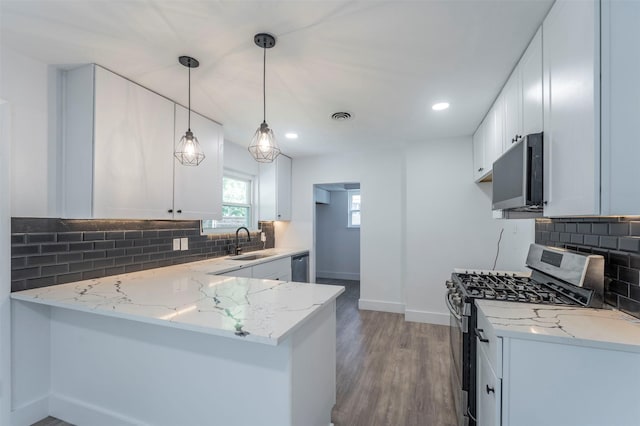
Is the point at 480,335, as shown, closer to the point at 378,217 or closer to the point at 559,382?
the point at 559,382

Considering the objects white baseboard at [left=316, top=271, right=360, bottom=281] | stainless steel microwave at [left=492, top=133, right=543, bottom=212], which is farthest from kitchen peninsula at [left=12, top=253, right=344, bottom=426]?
white baseboard at [left=316, top=271, right=360, bottom=281]

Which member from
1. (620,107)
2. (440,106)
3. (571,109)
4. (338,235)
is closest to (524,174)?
(571,109)

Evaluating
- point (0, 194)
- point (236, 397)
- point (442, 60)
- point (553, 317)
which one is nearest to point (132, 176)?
point (0, 194)

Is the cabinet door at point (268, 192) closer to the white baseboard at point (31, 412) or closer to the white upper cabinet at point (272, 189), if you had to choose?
the white upper cabinet at point (272, 189)

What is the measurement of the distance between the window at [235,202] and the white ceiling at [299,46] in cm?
143

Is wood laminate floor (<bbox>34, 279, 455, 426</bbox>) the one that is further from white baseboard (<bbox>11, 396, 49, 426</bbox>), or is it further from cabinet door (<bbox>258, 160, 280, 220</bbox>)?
cabinet door (<bbox>258, 160, 280, 220</bbox>)

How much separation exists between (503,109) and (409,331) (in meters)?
2.59

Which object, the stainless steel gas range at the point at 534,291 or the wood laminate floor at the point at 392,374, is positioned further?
the wood laminate floor at the point at 392,374

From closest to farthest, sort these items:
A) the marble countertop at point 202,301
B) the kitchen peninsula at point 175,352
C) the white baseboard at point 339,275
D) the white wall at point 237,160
Result: the marble countertop at point 202,301 < the kitchen peninsula at point 175,352 < the white wall at point 237,160 < the white baseboard at point 339,275

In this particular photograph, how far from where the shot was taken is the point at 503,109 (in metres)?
2.12

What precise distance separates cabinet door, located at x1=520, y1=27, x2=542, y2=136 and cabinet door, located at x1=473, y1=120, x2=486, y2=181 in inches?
46.0

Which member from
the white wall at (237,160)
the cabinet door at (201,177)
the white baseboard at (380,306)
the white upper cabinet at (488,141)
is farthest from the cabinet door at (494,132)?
the white wall at (237,160)

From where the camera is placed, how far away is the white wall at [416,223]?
134 inches

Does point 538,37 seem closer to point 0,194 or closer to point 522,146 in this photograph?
point 522,146
